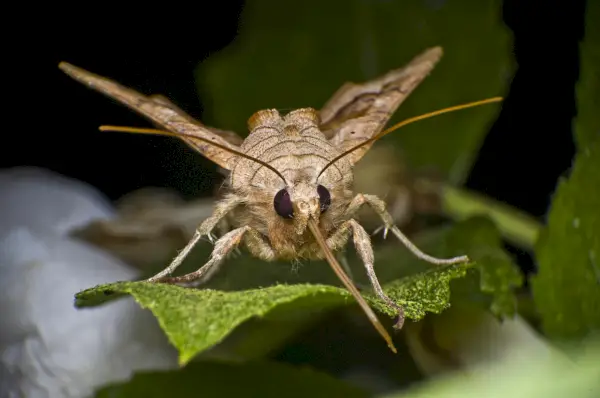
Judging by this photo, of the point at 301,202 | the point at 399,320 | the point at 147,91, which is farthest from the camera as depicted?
the point at 147,91

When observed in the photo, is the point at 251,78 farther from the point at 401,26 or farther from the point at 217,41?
the point at 401,26

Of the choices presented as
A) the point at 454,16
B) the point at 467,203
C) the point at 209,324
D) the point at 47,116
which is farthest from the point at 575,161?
the point at 47,116

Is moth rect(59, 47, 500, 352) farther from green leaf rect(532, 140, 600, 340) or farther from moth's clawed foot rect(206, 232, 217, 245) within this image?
green leaf rect(532, 140, 600, 340)

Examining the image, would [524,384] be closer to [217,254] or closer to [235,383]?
[235,383]

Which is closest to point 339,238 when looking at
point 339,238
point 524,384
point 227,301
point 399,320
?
point 339,238

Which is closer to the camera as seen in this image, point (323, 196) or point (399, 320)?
point (399, 320)

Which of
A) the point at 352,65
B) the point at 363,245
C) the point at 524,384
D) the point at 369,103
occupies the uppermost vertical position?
the point at 352,65

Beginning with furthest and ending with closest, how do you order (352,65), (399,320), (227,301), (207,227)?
(352,65)
(207,227)
(399,320)
(227,301)
